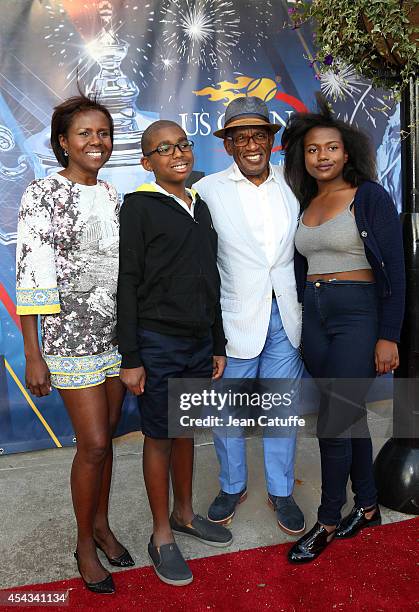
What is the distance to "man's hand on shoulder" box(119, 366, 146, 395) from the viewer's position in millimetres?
2250

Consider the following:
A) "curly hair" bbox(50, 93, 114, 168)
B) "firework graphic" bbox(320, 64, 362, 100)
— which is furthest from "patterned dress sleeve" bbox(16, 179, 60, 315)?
"firework graphic" bbox(320, 64, 362, 100)

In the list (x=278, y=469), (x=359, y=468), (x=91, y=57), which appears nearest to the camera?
(x=359, y=468)

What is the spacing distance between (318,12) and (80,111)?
1.09 meters

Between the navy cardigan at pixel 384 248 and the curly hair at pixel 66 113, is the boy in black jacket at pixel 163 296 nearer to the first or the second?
the curly hair at pixel 66 113

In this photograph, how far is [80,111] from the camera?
2.24 metres

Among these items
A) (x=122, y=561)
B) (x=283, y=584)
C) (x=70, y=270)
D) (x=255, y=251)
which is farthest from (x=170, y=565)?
(x=255, y=251)

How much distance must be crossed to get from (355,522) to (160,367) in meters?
1.20

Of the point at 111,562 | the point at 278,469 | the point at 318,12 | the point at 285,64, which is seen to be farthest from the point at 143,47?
the point at 111,562

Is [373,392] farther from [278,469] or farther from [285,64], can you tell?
[285,64]

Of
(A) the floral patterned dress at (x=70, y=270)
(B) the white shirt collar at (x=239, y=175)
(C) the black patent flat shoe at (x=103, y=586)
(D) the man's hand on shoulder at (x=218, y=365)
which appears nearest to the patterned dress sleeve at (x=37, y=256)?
(A) the floral patterned dress at (x=70, y=270)

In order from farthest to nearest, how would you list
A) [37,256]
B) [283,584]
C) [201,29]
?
[201,29]
[283,584]
[37,256]

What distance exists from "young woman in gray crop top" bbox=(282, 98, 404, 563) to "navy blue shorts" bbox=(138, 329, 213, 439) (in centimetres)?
58

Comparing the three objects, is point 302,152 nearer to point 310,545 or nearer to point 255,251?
point 255,251

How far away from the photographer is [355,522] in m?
2.69
